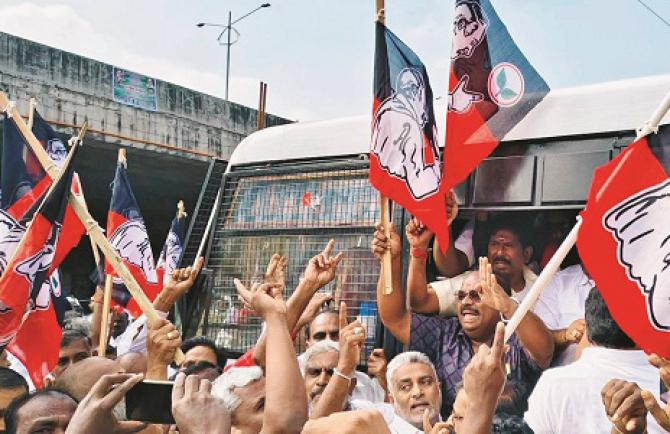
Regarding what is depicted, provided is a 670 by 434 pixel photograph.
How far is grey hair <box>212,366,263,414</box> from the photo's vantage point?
9.89 ft

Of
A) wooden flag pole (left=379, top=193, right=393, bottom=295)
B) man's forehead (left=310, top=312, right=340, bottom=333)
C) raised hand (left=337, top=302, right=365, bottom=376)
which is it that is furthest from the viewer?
man's forehead (left=310, top=312, right=340, bottom=333)

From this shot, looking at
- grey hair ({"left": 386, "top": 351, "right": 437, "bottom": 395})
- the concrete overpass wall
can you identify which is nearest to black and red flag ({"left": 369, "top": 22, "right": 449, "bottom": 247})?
grey hair ({"left": 386, "top": 351, "right": 437, "bottom": 395})

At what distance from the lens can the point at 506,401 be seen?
4.23m

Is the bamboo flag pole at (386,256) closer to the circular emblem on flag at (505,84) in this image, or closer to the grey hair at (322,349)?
the grey hair at (322,349)

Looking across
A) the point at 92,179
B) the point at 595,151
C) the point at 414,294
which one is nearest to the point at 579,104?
the point at 595,151

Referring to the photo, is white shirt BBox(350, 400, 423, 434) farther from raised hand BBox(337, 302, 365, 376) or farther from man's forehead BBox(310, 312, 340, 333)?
man's forehead BBox(310, 312, 340, 333)

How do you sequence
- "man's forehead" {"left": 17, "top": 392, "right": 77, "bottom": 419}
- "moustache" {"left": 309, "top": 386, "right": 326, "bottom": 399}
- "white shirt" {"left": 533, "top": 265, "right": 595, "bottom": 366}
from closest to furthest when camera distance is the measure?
"man's forehead" {"left": 17, "top": 392, "right": 77, "bottom": 419}, "moustache" {"left": 309, "top": 386, "right": 326, "bottom": 399}, "white shirt" {"left": 533, "top": 265, "right": 595, "bottom": 366}

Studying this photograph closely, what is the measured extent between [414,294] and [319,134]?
1328 mm

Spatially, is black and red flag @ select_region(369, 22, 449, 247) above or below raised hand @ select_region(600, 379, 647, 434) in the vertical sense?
above

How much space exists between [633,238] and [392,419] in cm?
165

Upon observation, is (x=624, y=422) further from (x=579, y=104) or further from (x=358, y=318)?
(x=358, y=318)

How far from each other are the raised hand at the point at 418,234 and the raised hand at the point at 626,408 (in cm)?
217

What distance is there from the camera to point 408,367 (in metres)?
4.47

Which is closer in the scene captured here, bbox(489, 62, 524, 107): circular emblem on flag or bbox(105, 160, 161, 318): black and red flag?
bbox(489, 62, 524, 107): circular emblem on flag
